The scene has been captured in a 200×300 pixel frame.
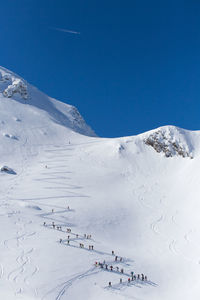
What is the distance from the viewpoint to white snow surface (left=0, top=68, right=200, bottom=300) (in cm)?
2106

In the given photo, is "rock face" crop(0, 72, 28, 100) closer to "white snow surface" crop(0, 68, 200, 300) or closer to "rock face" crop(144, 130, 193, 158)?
"white snow surface" crop(0, 68, 200, 300)

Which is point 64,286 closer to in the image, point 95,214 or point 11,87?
point 95,214

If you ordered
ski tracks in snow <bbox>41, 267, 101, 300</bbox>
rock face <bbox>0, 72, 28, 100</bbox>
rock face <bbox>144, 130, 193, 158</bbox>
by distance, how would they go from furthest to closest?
rock face <bbox>0, 72, 28, 100</bbox>, rock face <bbox>144, 130, 193, 158</bbox>, ski tracks in snow <bbox>41, 267, 101, 300</bbox>

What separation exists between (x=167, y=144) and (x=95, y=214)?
35731mm

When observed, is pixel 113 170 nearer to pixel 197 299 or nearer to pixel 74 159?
pixel 74 159

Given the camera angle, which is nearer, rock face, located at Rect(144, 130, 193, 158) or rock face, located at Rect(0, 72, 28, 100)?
rock face, located at Rect(144, 130, 193, 158)

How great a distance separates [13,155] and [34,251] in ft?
120

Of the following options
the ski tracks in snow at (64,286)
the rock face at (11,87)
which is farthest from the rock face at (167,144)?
the rock face at (11,87)

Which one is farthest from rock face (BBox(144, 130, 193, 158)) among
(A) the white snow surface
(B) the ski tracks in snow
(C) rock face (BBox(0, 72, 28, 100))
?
(C) rock face (BBox(0, 72, 28, 100))

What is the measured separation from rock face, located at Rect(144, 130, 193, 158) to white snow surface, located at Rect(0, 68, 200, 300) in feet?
1.72

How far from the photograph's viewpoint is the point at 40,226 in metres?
29.5

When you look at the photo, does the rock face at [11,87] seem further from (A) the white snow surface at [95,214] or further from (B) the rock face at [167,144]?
(B) the rock face at [167,144]

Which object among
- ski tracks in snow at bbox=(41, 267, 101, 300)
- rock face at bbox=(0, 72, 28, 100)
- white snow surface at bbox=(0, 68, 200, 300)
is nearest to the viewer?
ski tracks in snow at bbox=(41, 267, 101, 300)

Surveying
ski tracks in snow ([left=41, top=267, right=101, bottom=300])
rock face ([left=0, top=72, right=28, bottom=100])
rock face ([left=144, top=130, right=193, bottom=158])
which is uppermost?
rock face ([left=0, top=72, right=28, bottom=100])
